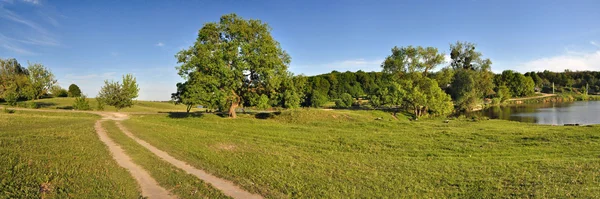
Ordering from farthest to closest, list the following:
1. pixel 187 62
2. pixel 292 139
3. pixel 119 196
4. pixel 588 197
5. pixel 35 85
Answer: pixel 35 85
pixel 187 62
pixel 292 139
pixel 119 196
pixel 588 197

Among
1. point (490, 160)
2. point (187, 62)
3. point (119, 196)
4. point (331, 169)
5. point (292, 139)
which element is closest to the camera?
point (119, 196)

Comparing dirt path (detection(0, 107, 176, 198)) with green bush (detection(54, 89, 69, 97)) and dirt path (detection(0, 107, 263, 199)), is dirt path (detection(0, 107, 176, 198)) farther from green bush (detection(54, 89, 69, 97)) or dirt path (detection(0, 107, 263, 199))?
green bush (detection(54, 89, 69, 97))

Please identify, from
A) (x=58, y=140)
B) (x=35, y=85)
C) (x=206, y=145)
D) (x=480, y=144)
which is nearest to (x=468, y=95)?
(x=480, y=144)

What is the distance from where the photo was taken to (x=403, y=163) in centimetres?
1412

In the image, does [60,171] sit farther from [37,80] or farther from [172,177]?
[37,80]

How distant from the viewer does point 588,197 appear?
8492mm

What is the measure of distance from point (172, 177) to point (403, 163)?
972 cm

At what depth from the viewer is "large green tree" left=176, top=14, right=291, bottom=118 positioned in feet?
114

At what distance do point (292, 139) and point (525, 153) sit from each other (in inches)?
532

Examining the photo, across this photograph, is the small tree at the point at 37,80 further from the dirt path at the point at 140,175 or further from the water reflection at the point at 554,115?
the water reflection at the point at 554,115

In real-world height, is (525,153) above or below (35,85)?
below

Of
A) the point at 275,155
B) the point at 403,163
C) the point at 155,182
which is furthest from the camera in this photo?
the point at 275,155

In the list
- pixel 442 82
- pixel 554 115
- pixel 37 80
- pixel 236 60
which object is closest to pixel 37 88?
pixel 37 80

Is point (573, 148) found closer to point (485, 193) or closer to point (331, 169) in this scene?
point (485, 193)
